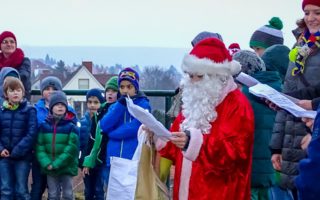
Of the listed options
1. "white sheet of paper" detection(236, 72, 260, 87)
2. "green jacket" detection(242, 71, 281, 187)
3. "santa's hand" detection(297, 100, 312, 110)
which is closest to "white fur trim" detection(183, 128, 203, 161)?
"white sheet of paper" detection(236, 72, 260, 87)

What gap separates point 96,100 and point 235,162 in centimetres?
343

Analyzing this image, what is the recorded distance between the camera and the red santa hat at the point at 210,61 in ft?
15.7

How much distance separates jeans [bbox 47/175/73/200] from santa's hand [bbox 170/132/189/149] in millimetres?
2956

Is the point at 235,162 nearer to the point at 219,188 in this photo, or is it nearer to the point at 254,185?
the point at 219,188

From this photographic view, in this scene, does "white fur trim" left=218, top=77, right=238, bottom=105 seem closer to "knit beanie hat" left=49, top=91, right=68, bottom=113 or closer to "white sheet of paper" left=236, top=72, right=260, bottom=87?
"white sheet of paper" left=236, top=72, right=260, bottom=87

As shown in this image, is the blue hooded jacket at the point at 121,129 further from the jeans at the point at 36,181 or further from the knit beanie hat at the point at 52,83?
the knit beanie hat at the point at 52,83

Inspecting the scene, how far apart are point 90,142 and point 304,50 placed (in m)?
3.46

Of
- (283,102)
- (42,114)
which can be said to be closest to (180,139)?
(283,102)

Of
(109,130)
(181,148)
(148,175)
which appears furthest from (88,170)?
(181,148)

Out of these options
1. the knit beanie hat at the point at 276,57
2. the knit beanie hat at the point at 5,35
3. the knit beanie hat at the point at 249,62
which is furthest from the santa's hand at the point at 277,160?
the knit beanie hat at the point at 5,35

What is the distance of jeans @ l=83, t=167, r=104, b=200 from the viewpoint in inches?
293

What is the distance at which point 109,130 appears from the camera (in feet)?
22.9

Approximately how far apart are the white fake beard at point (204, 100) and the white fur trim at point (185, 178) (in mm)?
264

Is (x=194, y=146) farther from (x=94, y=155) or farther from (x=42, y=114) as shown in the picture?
(x=42, y=114)
